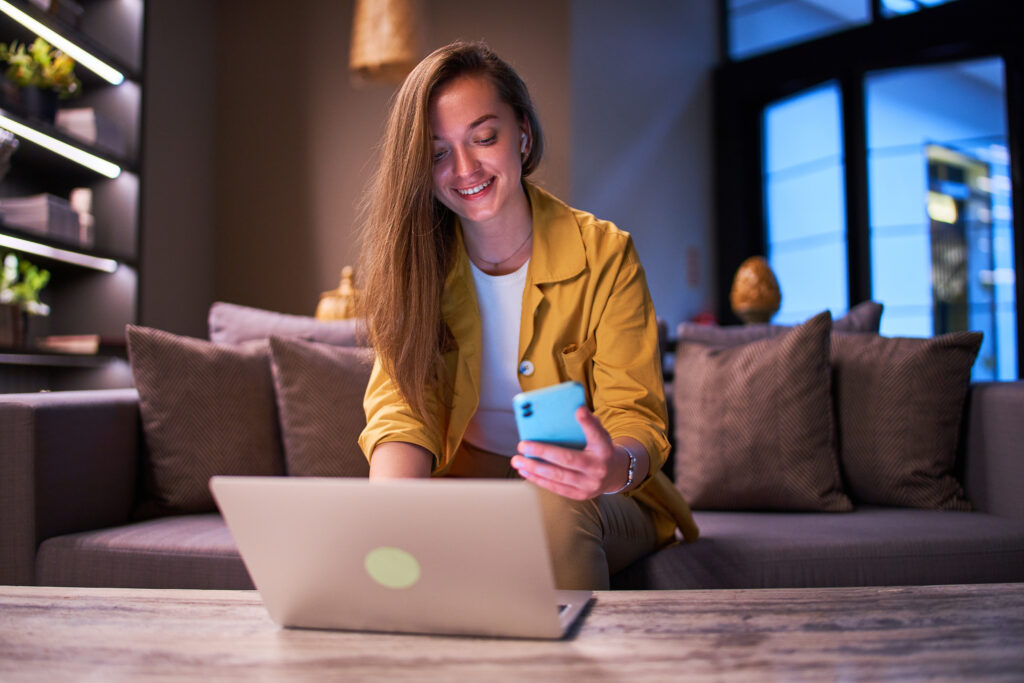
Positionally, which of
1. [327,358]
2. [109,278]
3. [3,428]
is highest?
[109,278]

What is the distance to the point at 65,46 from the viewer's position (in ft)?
11.3

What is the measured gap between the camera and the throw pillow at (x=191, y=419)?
188 centimetres

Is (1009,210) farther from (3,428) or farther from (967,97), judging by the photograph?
(3,428)

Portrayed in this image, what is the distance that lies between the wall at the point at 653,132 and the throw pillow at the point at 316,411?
264 centimetres

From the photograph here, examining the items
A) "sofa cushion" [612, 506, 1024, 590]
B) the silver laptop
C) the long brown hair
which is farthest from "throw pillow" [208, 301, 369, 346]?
the silver laptop

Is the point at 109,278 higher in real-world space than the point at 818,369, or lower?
higher

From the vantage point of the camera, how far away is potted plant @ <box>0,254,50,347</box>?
10.1 ft

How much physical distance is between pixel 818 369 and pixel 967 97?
3.26 m

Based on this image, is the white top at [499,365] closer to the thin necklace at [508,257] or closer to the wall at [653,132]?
the thin necklace at [508,257]

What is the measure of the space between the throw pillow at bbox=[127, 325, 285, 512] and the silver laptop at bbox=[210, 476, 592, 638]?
1.21 m

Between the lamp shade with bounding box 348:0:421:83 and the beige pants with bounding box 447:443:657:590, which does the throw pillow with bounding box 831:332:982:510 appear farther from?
the lamp shade with bounding box 348:0:421:83

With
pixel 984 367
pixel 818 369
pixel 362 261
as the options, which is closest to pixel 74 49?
pixel 362 261

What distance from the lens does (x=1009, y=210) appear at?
422cm

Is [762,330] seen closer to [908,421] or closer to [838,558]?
[908,421]
